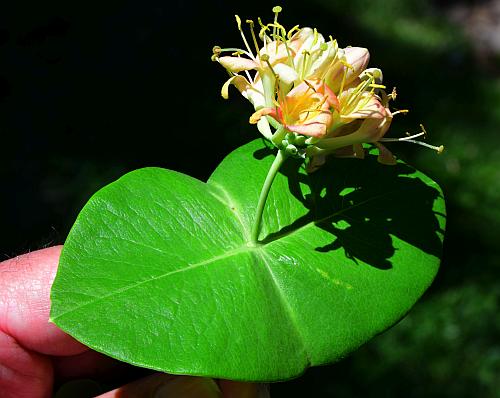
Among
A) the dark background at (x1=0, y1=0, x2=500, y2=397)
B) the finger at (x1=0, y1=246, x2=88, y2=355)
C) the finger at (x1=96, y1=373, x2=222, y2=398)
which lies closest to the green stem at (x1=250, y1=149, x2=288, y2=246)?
the finger at (x1=96, y1=373, x2=222, y2=398)

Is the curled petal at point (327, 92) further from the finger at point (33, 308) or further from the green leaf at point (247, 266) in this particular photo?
the finger at point (33, 308)

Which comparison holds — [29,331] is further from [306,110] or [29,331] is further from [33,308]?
[306,110]

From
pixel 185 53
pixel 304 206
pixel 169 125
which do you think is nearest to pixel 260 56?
pixel 304 206

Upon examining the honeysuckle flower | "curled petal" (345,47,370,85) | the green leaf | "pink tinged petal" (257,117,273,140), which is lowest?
the green leaf

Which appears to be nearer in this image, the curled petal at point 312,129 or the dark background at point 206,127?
the curled petal at point 312,129

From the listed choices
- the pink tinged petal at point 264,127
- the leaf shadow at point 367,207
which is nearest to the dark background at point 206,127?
the leaf shadow at point 367,207

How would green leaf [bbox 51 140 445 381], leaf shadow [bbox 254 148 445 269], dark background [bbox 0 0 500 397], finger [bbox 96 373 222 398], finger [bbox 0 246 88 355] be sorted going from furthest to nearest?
dark background [bbox 0 0 500 397] < finger [bbox 0 246 88 355] < finger [bbox 96 373 222 398] < leaf shadow [bbox 254 148 445 269] < green leaf [bbox 51 140 445 381]

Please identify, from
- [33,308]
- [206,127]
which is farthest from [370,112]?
[206,127]

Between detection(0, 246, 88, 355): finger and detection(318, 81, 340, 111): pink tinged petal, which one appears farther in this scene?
detection(0, 246, 88, 355): finger

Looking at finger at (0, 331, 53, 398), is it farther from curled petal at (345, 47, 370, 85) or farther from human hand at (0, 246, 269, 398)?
curled petal at (345, 47, 370, 85)
